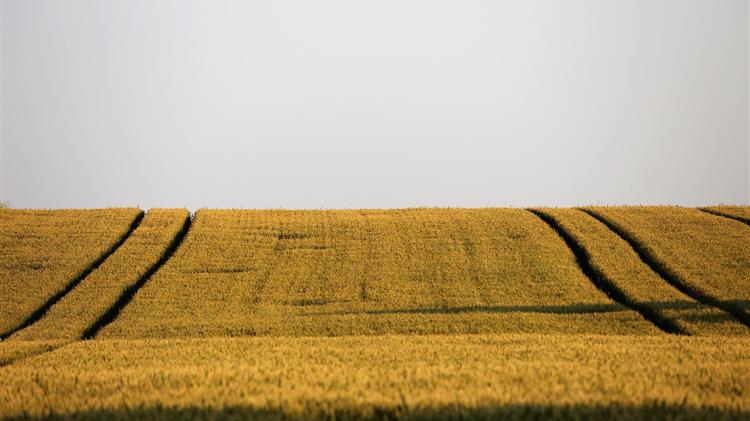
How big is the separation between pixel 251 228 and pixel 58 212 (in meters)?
13.3

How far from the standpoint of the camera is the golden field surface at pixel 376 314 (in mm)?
11391

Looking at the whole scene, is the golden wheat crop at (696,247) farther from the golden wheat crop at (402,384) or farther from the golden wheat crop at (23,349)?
the golden wheat crop at (23,349)

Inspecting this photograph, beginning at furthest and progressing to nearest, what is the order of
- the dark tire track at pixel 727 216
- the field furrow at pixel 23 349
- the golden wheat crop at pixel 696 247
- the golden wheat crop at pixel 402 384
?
the dark tire track at pixel 727 216, the golden wheat crop at pixel 696 247, the field furrow at pixel 23 349, the golden wheat crop at pixel 402 384

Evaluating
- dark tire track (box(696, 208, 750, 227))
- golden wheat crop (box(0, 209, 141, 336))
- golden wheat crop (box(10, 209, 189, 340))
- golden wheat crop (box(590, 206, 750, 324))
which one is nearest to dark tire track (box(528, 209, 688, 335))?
golden wheat crop (box(590, 206, 750, 324))

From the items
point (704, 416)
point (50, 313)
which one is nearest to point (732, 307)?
point (704, 416)

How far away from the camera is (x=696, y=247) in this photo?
41.0 metres

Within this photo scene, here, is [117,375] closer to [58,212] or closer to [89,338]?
[89,338]

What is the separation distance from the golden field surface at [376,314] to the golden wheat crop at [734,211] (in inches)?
13.3

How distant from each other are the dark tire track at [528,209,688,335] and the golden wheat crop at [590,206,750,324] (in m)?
3.02

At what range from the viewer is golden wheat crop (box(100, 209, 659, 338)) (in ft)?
97.8

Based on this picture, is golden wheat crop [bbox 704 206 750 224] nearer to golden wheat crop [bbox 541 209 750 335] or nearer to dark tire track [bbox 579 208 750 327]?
dark tire track [bbox 579 208 750 327]

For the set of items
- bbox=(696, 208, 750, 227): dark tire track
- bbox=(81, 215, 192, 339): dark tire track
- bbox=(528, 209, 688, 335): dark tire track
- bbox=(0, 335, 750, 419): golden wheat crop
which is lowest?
bbox=(81, 215, 192, 339): dark tire track

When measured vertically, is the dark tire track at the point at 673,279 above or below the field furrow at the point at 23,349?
below

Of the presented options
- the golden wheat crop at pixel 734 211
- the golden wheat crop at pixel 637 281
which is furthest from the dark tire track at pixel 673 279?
the golden wheat crop at pixel 734 211
